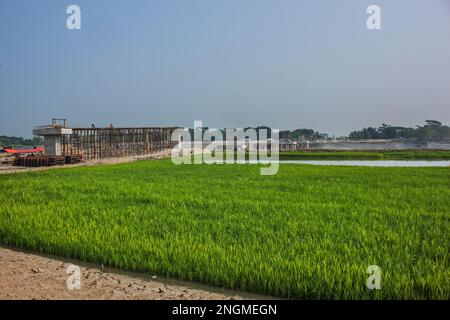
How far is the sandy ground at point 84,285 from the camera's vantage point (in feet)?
11.7

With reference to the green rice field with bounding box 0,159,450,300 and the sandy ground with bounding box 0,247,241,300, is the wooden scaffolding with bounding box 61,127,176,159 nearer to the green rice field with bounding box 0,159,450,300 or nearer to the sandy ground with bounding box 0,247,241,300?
the green rice field with bounding box 0,159,450,300

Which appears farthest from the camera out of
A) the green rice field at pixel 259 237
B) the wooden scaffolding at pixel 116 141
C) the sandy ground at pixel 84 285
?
the wooden scaffolding at pixel 116 141

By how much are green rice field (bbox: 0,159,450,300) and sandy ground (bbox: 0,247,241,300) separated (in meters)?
0.24

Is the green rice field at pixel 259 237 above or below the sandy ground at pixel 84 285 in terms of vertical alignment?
above

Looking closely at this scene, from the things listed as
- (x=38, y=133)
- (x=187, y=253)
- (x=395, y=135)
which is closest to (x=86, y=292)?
(x=187, y=253)

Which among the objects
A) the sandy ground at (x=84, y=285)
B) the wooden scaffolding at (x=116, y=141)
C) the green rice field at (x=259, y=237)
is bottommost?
the sandy ground at (x=84, y=285)

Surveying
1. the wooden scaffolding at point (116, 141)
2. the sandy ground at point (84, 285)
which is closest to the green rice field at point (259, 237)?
the sandy ground at point (84, 285)

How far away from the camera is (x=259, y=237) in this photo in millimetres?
5258

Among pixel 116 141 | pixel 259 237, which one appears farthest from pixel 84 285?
pixel 116 141

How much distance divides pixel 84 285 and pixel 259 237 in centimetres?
245

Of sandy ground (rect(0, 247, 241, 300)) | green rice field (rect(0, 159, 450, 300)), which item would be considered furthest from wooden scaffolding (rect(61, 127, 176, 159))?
sandy ground (rect(0, 247, 241, 300))

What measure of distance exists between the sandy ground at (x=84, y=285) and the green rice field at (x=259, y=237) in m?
0.24

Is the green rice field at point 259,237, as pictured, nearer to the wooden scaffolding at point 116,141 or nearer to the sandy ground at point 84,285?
the sandy ground at point 84,285

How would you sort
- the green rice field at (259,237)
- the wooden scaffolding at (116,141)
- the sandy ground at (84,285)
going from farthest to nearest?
the wooden scaffolding at (116,141), the green rice field at (259,237), the sandy ground at (84,285)
